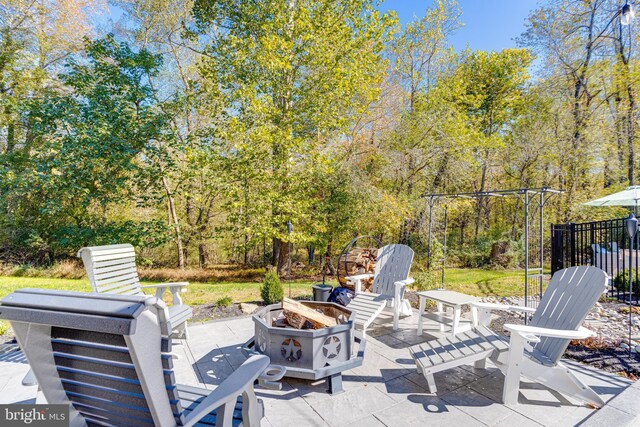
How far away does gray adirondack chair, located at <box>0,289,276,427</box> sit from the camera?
1.06 meters

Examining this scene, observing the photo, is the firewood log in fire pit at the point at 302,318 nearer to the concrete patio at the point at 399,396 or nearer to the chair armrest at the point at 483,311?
the concrete patio at the point at 399,396

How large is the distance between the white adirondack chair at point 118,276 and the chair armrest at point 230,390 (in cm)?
183

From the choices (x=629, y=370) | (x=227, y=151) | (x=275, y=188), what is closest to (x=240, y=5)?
(x=227, y=151)

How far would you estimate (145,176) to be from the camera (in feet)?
28.0

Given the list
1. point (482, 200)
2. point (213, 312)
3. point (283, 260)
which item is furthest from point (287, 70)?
point (482, 200)

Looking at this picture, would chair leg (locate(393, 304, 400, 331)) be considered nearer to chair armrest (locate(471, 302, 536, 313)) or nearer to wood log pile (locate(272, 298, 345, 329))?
chair armrest (locate(471, 302, 536, 313))

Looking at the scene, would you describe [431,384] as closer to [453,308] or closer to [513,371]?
[513,371]

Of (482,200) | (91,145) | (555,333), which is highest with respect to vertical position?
(91,145)

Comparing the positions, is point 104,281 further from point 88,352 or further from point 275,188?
point 275,188

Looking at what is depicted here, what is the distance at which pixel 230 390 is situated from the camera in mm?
1373

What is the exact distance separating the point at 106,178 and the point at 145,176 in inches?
35.5

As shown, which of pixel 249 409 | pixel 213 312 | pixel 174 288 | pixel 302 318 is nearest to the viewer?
pixel 249 409

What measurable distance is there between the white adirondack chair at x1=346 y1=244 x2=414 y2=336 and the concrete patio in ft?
1.44

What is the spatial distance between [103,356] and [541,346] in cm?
318
